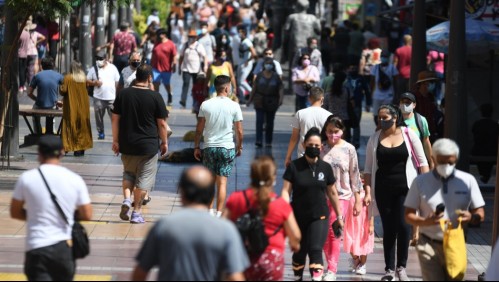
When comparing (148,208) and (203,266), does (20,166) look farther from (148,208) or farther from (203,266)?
(203,266)

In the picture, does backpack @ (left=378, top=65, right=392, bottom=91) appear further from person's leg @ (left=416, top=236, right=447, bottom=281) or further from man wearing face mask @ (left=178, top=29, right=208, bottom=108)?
person's leg @ (left=416, top=236, right=447, bottom=281)

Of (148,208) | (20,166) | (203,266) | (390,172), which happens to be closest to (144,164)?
(148,208)

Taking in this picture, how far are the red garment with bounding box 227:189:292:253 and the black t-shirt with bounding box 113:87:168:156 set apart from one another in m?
5.47

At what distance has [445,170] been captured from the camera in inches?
404

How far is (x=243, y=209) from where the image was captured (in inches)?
370

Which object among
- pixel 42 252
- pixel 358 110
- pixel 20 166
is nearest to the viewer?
pixel 42 252

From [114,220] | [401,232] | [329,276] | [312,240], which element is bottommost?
[114,220]

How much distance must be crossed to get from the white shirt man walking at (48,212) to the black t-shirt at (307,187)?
8.99 ft

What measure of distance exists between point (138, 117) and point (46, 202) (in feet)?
19.4

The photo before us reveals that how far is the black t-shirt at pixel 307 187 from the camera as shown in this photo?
11.5 meters

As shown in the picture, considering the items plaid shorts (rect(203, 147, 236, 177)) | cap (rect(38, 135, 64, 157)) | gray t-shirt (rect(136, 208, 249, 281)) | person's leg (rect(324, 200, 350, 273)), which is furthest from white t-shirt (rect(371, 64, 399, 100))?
gray t-shirt (rect(136, 208, 249, 281))

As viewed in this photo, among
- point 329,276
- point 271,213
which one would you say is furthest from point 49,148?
point 329,276

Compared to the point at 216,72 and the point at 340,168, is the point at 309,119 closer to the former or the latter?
the point at 340,168

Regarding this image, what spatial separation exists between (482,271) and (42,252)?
227 inches
